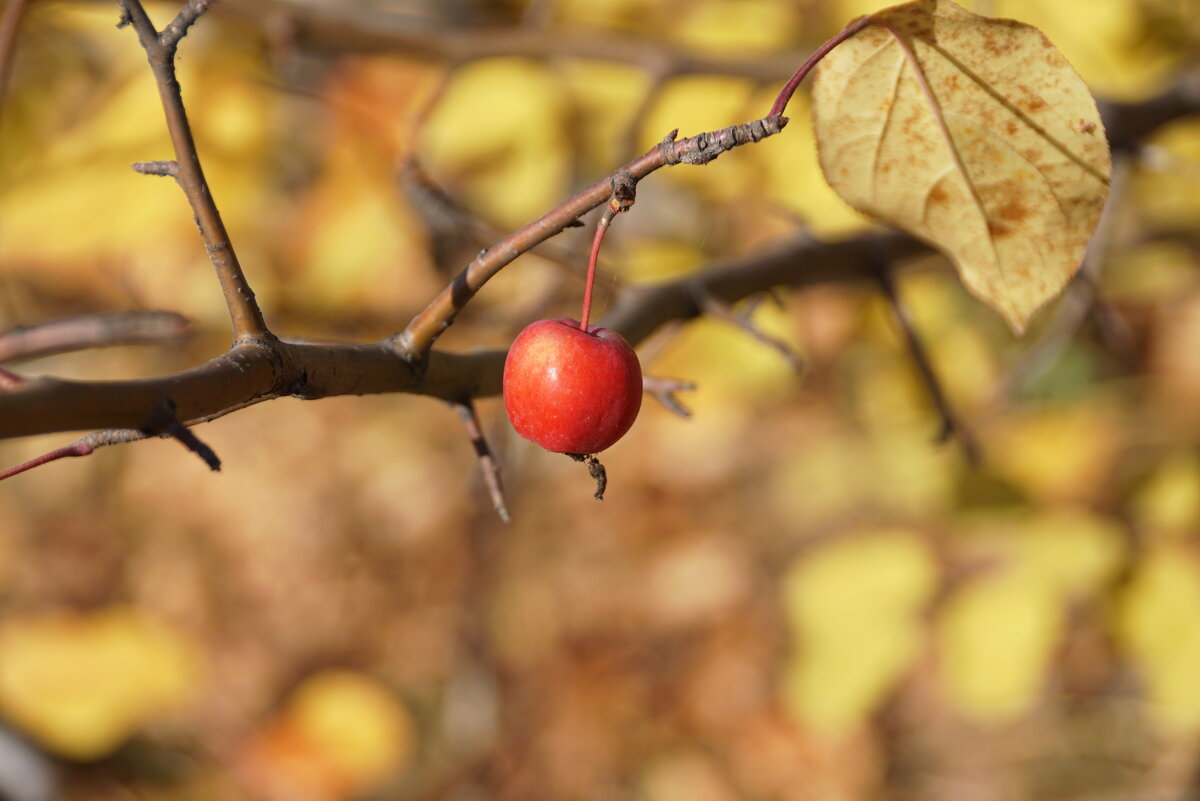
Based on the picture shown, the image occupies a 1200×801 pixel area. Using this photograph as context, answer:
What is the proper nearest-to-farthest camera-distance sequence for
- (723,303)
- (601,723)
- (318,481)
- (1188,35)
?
(723,303), (1188,35), (601,723), (318,481)

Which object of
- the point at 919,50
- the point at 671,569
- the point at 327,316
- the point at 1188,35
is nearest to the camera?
the point at 919,50

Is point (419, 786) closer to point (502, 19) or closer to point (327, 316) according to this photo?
point (327, 316)

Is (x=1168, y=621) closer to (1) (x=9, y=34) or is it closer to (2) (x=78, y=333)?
(2) (x=78, y=333)

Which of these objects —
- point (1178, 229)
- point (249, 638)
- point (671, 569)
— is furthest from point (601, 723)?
point (1178, 229)

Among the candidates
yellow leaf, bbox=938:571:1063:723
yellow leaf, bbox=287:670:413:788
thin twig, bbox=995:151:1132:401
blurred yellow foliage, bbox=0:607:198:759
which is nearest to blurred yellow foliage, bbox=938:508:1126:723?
yellow leaf, bbox=938:571:1063:723

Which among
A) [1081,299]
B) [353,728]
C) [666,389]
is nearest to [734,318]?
[666,389]

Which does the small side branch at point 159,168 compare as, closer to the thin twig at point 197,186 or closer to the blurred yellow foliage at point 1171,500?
the thin twig at point 197,186

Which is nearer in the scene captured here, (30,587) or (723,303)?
(723,303)

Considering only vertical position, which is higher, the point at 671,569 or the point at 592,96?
the point at 592,96
